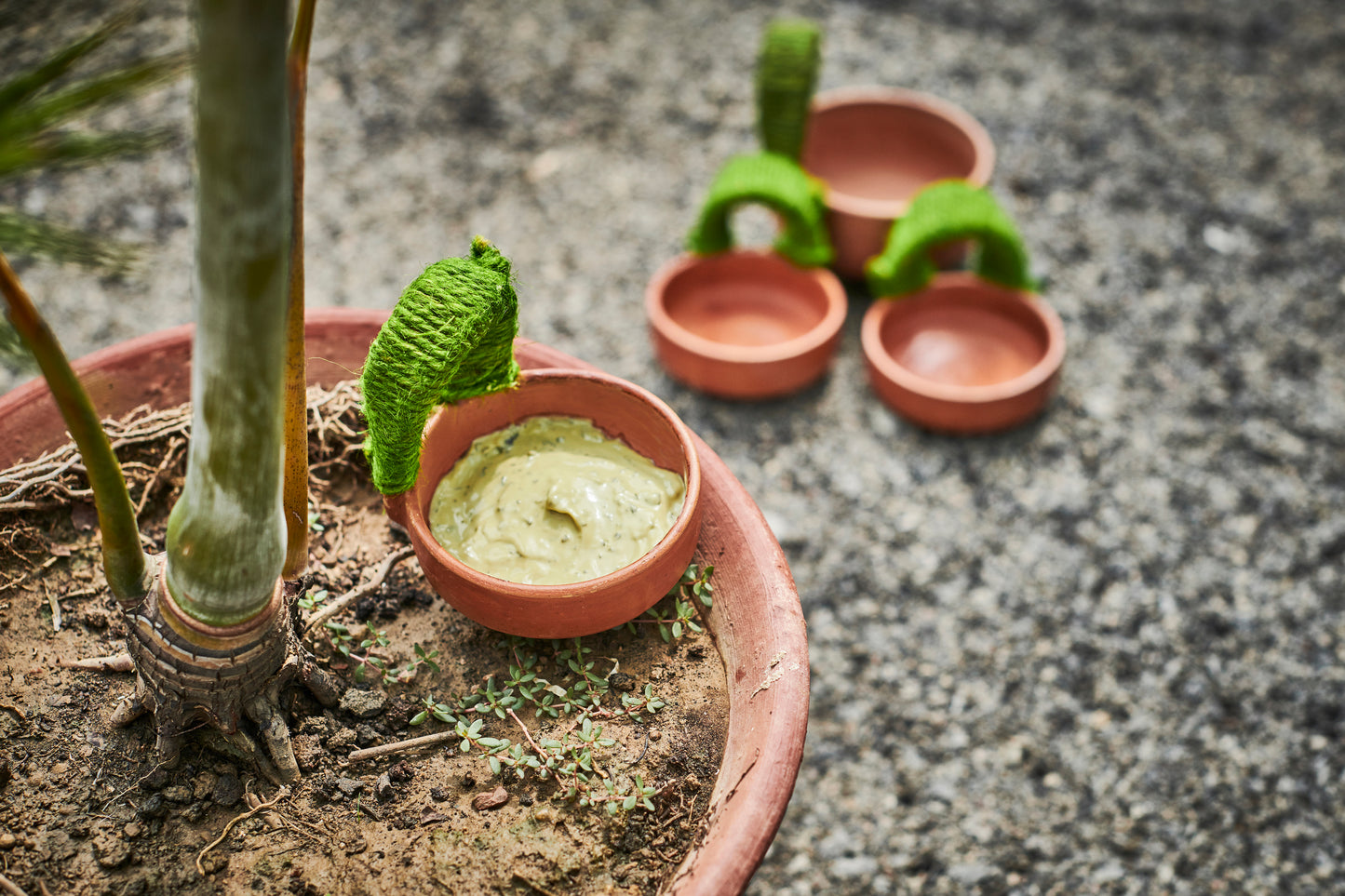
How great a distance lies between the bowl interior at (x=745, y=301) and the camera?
8.70ft

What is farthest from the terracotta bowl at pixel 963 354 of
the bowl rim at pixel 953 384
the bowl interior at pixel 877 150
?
the bowl interior at pixel 877 150

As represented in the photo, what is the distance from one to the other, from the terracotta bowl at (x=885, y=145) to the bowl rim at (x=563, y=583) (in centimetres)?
168

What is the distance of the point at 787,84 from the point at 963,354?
0.86 m

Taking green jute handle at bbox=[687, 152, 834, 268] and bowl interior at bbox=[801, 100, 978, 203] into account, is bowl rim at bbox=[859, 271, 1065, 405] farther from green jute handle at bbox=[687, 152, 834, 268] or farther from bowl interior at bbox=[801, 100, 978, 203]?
bowl interior at bbox=[801, 100, 978, 203]

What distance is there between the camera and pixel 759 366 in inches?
96.0

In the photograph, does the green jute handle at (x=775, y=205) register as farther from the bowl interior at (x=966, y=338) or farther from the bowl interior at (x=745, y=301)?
the bowl interior at (x=966, y=338)

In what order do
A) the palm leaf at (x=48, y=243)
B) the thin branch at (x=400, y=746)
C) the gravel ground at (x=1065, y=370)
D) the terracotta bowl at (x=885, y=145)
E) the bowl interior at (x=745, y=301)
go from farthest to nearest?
the terracotta bowl at (x=885, y=145) → the bowl interior at (x=745, y=301) → the gravel ground at (x=1065, y=370) → the thin branch at (x=400, y=746) → the palm leaf at (x=48, y=243)

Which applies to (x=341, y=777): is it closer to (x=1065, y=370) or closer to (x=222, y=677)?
(x=222, y=677)

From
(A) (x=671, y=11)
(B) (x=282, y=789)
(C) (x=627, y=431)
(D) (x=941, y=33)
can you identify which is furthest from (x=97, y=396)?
(D) (x=941, y=33)

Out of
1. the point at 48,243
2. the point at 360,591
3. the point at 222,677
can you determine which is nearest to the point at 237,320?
the point at 48,243

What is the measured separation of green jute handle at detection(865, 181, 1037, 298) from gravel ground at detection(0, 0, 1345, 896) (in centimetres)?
26

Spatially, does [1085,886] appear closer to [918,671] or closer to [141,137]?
[918,671]

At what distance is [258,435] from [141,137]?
0.85 ft

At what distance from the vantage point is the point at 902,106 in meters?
3.00
